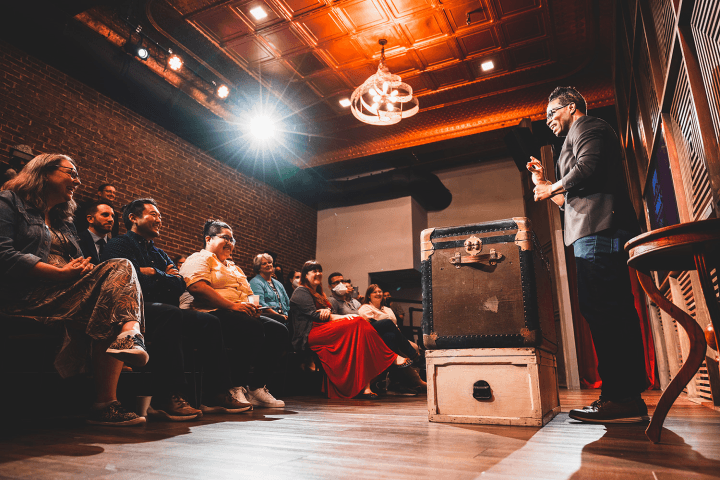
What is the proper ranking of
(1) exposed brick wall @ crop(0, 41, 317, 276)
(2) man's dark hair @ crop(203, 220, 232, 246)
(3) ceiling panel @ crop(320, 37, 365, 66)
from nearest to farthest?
(2) man's dark hair @ crop(203, 220, 232, 246) < (1) exposed brick wall @ crop(0, 41, 317, 276) < (3) ceiling panel @ crop(320, 37, 365, 66)

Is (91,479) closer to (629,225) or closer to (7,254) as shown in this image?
(7,254)

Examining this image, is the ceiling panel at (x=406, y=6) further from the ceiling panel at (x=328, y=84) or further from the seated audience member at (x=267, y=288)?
the seated audience member at (x=267, y=288)

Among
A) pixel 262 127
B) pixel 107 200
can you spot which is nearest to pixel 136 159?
pixel 107 200

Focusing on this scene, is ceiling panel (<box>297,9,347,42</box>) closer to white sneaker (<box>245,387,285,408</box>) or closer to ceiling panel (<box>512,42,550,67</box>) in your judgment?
ceiling panel (<box>512,42,550,67</box>)

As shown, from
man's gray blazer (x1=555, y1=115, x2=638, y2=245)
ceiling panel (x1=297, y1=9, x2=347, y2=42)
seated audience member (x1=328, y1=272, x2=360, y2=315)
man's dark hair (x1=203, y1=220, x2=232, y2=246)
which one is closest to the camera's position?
man's gray blazer (x1=555, y1=115, x2=638, y2=245)

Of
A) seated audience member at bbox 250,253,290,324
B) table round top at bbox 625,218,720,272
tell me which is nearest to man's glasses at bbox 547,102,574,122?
table round top at bbox 625,218,720,272

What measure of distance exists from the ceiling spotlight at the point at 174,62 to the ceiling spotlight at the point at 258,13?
1098mm

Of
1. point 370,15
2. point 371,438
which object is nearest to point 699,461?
point 371,438

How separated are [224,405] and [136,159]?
4089 millimetres

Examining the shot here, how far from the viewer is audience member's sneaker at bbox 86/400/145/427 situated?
5.70ft

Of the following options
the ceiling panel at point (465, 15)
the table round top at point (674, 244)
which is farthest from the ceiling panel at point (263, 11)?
the table round top at point (674, 244)

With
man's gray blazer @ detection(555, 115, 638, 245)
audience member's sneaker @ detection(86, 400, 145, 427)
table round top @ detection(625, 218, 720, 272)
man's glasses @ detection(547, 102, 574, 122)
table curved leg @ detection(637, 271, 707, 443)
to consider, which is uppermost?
man's glasses @ detection(547, 102, 574, 122)

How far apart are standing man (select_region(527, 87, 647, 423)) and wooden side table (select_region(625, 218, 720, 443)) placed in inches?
12.5

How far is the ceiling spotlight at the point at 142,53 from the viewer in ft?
16.3
